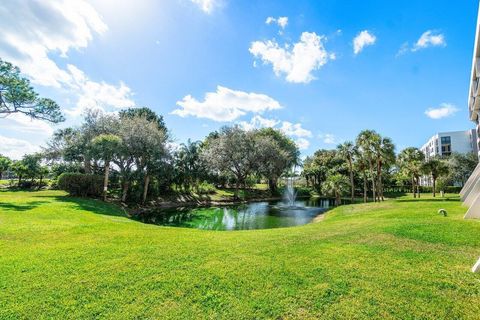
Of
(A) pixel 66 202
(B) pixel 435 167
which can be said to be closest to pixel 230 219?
(A) pixel 66 202

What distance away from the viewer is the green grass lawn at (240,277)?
4.35 m

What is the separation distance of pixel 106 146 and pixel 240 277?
22837mm

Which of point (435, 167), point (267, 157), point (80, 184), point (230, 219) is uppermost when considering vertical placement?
point (267, 157)

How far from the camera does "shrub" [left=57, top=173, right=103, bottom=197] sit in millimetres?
23750

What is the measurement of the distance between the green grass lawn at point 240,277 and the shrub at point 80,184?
659 inches

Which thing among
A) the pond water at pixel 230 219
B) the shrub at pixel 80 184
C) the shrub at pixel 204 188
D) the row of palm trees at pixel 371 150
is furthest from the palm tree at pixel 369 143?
the shrub at pixel 80 184

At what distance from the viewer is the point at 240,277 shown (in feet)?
18.4

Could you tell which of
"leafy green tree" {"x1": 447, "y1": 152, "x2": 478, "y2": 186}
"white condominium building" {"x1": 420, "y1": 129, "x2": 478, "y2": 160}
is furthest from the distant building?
"leafy green tree" {"x1": 447, "y1": 152, "x2": 478, "y2": 186}

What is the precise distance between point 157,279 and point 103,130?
26.5 metres

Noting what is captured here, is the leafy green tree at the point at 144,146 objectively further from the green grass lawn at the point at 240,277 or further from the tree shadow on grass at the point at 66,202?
the green grass lawn at the point at 240,277

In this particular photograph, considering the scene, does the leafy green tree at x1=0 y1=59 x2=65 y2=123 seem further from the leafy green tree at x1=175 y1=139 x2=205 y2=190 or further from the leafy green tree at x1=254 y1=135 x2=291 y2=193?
the leafy green tree at x1=254 y1=135 x2=291 y2=193

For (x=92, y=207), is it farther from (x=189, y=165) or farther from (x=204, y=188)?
(x=204, y=188)

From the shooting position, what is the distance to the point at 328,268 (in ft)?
19.8

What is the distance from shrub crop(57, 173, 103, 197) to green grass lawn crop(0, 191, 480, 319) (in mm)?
16750
